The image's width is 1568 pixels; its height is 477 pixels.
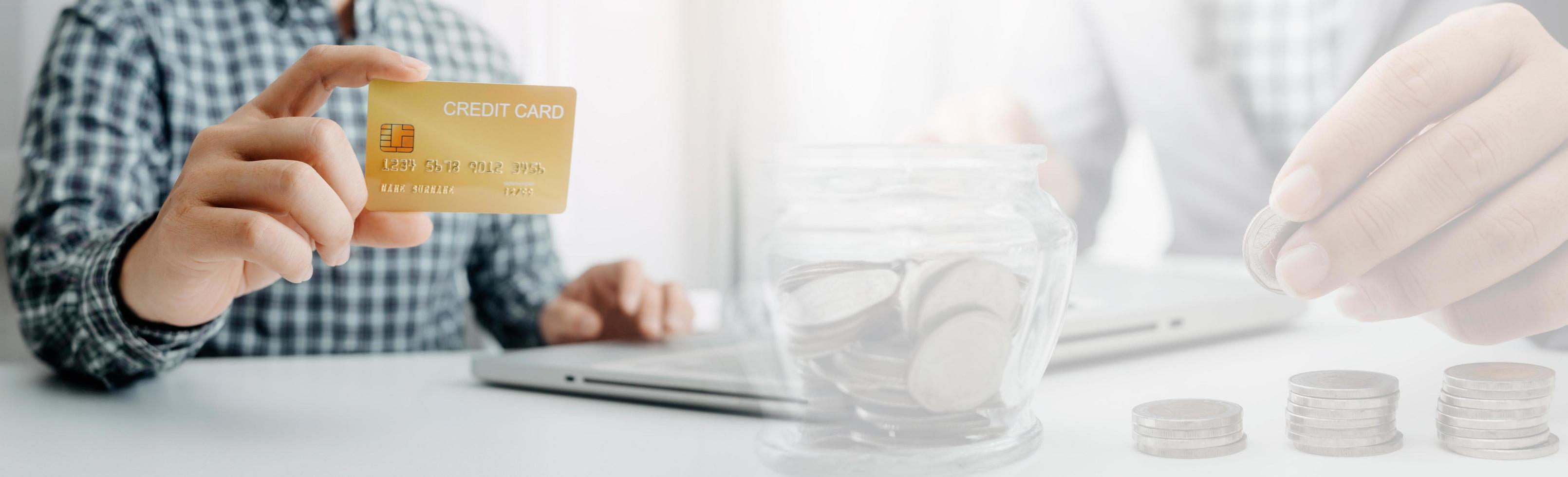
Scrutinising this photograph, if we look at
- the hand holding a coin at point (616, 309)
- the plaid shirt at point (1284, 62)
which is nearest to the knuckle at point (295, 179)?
the hand holding a coin at point (616, 309)

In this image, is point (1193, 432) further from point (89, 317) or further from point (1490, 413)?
point (89, 317)

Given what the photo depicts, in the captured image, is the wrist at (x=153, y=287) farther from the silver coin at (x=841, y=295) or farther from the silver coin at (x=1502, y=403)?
the silver coin at (x=1502, y=403)

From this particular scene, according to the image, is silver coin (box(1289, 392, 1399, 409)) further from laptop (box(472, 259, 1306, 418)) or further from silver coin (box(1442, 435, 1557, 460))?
laptop (box(472, 259, 1306, 418))

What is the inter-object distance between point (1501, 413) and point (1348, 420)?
0.20ft

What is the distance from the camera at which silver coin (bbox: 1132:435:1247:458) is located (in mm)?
462

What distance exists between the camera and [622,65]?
230 centimetres

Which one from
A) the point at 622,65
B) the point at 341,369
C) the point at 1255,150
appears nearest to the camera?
the point at 1255,150

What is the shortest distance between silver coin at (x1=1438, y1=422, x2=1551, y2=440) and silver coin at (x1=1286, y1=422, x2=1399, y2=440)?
24 millimetres

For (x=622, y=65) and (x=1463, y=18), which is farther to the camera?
(x=622, y=65)

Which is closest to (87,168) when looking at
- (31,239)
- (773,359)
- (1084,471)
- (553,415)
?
(31,239)

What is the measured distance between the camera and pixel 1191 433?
467 mm

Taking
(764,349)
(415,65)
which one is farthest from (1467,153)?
(415,65)

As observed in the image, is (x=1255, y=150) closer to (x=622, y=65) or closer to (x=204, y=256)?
(x=204, y=256)

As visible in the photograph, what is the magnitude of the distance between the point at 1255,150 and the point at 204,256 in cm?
63
